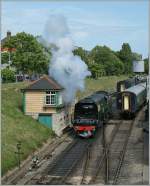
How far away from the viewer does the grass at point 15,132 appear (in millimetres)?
31183

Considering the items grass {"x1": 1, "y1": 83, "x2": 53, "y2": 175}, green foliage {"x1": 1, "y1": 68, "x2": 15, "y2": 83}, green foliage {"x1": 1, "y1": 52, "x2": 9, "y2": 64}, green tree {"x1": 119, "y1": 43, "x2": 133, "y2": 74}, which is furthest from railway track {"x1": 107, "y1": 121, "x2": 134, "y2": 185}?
green tree {"x1": 119, "y1": 43, "x2": 133, "y2": 74}

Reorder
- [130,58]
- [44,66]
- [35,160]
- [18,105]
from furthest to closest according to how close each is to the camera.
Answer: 1. [130,58]
2. [44,66]
3. [18,105]
4. [35,160]

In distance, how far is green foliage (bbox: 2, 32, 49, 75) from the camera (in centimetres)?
6562

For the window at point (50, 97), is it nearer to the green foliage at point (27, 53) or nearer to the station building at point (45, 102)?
the station building at point (45, 102)

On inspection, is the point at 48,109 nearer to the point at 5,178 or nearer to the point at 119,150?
the point at 119,150

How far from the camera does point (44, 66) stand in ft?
220

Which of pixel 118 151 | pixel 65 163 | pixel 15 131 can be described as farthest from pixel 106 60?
pixel 65 163

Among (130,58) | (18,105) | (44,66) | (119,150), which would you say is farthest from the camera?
(130,58)

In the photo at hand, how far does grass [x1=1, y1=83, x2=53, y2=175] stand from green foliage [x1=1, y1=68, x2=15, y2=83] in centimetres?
1963

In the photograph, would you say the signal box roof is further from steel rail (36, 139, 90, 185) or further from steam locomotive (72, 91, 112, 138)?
steel rail (36, 139, 90, 185)

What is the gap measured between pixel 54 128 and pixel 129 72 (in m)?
105

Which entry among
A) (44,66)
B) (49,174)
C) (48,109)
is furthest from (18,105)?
(44,66)

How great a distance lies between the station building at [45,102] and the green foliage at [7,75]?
2452 cm

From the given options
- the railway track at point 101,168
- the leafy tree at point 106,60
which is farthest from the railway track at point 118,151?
the leafy tree at point 106,60
